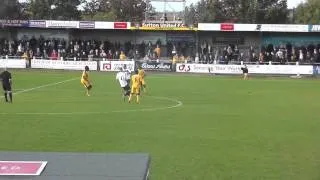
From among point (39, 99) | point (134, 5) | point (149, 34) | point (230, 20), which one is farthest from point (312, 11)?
point (39, 99)

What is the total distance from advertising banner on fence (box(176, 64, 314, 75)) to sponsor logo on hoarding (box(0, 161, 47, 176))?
5152 cm

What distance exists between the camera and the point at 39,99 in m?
29.2

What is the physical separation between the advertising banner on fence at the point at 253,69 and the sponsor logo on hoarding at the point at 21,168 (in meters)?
51.5

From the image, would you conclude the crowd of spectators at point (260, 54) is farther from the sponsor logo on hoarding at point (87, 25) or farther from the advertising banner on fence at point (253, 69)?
the sponsor logo on hoarding at point (87, 25)

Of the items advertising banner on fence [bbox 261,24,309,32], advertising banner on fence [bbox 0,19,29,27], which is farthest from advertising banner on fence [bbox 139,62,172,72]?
advertising banner on fence [bbox 0,19,29,27]

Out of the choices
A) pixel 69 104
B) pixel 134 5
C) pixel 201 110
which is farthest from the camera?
pixel 134 5

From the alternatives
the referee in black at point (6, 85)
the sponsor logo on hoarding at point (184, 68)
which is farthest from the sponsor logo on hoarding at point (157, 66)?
the referee in black at point (6, 85)

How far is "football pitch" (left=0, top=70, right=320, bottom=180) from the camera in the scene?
12.8 meters

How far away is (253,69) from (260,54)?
1.83 metres

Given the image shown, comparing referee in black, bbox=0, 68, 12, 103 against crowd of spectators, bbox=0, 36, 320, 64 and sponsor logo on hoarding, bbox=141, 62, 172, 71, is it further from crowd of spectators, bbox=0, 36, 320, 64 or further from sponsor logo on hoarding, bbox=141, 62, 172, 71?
sponsor logo on hoarding, bbox=141, 62, 172, 71

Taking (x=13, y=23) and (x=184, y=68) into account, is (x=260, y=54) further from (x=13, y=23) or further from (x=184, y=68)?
(x=13, y=23)

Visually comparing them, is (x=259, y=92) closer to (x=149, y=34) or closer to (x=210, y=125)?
(x=210, y=125)

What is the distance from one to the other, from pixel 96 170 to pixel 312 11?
3900 inches

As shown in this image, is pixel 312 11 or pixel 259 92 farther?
pixel 312 11
